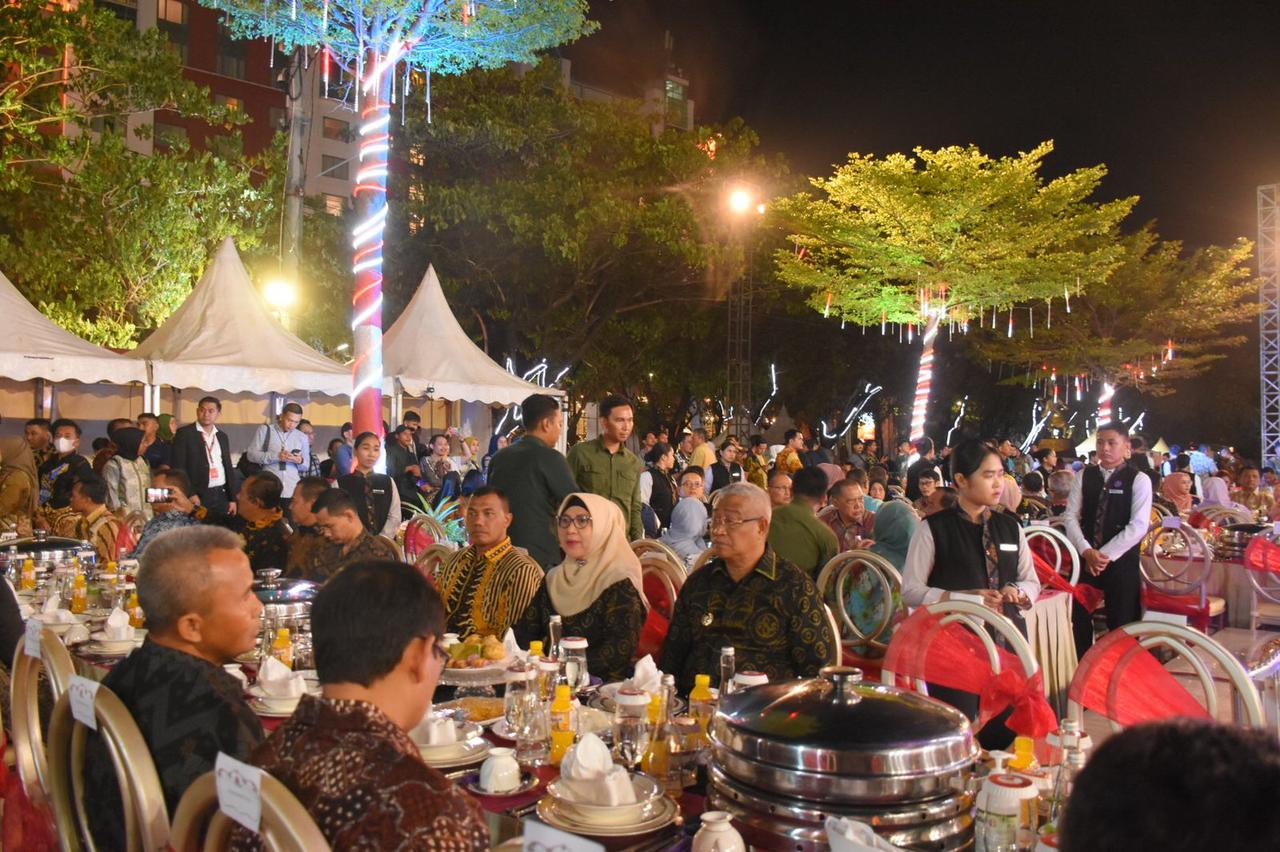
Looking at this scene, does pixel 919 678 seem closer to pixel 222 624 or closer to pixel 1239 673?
pixel 1239 673

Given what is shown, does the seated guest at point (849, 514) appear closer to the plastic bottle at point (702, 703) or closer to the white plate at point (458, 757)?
the plastic bottle at point (702, 703)

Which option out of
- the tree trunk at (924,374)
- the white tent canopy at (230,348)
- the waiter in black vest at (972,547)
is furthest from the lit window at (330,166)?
the waiter in black vest at (972,547)

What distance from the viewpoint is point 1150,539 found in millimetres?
8609

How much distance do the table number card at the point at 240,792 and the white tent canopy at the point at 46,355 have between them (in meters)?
11.1

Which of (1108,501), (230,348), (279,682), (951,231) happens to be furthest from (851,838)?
(951,231)

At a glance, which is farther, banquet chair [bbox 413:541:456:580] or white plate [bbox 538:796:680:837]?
banquet chair [bbox 413:541:456:580]

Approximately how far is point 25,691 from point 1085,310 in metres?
31.7

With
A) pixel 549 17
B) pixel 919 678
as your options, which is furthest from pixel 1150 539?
pixel 549 17

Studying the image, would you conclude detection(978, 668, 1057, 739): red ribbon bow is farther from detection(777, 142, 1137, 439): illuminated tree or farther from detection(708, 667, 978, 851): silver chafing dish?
detection(777, 142, 1137, 439): illuminated tree

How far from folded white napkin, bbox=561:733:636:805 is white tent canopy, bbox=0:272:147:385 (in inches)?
427

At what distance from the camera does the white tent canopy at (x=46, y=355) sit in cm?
1112

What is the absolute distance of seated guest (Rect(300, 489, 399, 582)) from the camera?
5.38 metres

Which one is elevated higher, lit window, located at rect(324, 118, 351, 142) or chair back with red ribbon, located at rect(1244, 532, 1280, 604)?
lit window, located at rect(324, 118, 351, 142)

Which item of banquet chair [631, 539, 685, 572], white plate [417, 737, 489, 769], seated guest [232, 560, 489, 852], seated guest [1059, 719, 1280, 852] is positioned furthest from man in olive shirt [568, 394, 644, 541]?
seated guest [1059, 719, 1280, 852]
